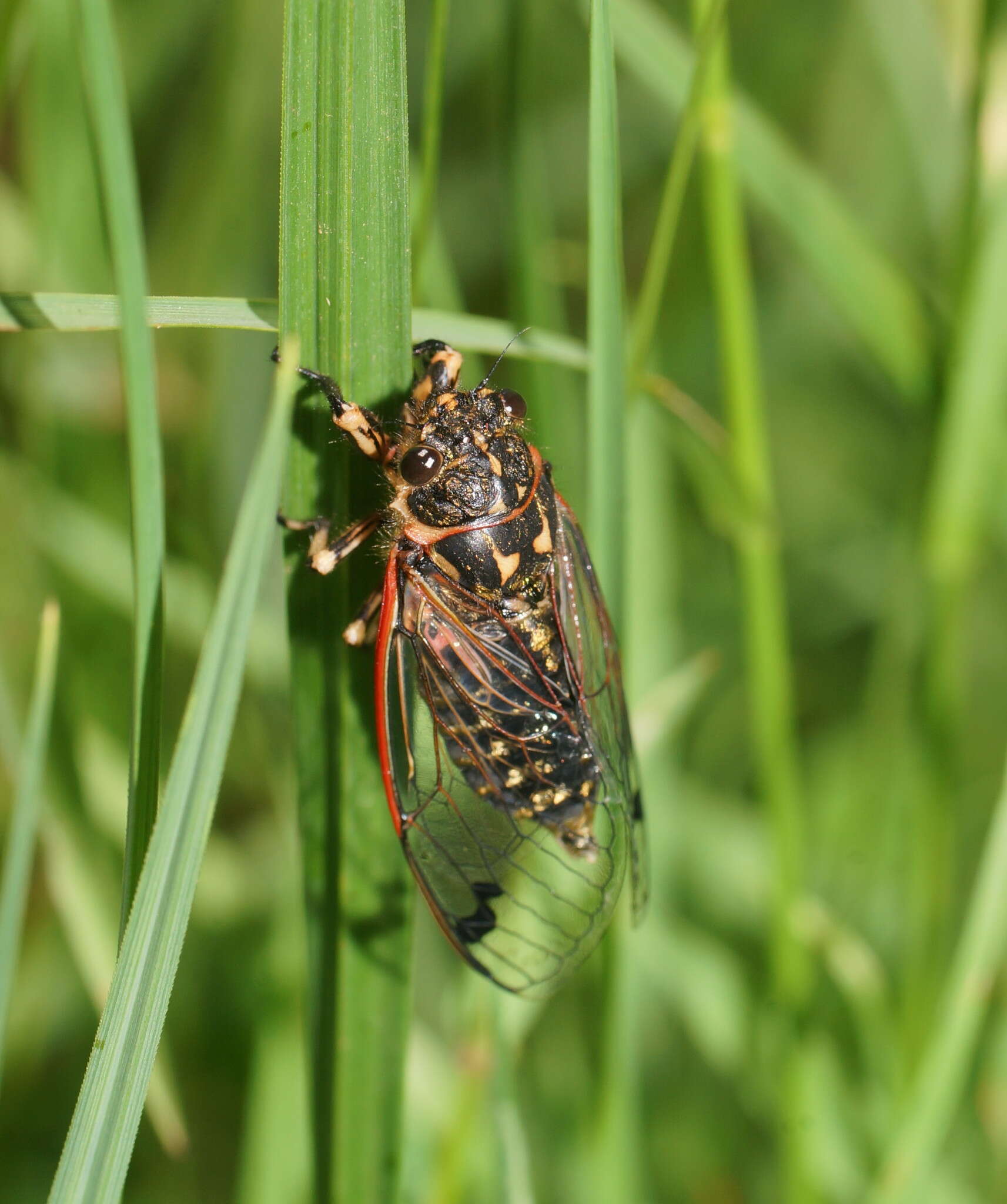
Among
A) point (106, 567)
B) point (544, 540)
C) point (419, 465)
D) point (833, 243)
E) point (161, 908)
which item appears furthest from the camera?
point (106, 567)

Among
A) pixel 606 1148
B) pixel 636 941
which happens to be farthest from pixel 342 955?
pixel 636 941

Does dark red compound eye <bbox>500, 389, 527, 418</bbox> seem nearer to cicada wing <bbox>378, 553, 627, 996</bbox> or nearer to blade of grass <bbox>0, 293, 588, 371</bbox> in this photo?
cicada wing <bbox>378, 553, 627, 996</bbox>

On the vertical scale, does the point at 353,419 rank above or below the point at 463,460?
above

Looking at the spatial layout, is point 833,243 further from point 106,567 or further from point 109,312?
point 106,567

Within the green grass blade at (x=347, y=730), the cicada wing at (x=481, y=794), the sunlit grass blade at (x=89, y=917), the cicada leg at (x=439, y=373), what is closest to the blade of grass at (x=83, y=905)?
the sunlit grass blade at (x=89, y=917)

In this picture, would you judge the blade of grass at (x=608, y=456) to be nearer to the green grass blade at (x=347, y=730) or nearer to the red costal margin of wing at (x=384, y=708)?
the green grass blade at (x=347, y=730)

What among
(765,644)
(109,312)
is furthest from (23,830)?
(765,644)
